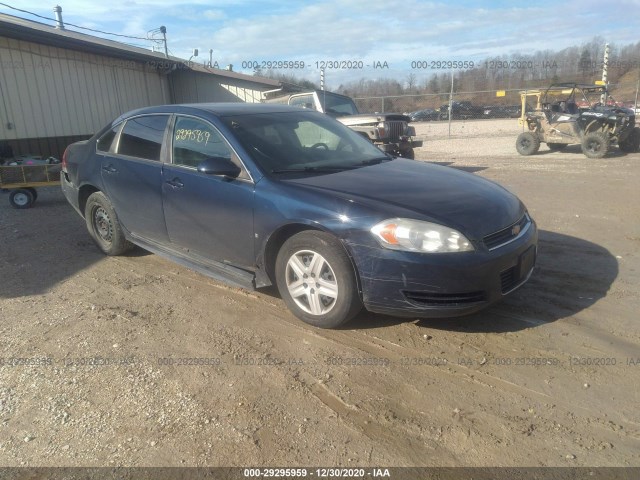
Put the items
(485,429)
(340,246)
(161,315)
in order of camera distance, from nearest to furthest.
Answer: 1. (485,429)
2. (340,246)
3. (161,315)

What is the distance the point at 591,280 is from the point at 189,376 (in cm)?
355

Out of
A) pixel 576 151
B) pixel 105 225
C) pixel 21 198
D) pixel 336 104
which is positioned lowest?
pixel 576 151

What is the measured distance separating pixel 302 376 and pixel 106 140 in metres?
3.67

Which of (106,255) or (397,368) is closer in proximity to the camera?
(397,368)

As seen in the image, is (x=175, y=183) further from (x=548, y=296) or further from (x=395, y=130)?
(x=395, y=130)

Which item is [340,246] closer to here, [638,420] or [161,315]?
[161,315]

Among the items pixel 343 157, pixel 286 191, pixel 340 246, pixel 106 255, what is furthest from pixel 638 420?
pixel 106 255

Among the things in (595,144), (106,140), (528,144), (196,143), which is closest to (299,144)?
(196,143)

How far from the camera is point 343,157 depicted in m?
4.37

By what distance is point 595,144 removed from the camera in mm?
12969

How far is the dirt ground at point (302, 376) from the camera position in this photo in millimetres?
2426

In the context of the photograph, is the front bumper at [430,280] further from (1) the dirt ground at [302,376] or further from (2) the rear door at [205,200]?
(2) the rear door at [205,200]

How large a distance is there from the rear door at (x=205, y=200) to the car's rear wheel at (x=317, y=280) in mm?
368

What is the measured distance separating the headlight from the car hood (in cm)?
6
